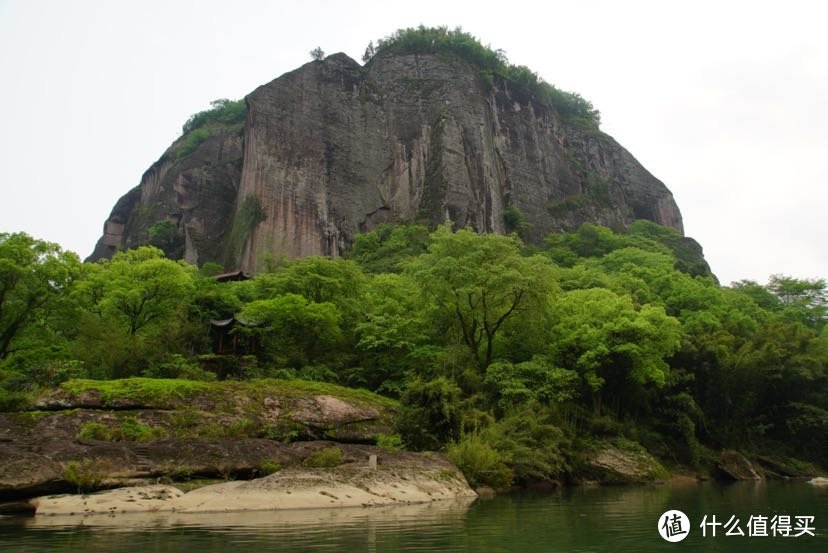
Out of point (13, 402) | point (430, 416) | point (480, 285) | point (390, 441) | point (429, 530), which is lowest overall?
point (429, 530)

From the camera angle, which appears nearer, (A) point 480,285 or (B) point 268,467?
(B) point 268,467

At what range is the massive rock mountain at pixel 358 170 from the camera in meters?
65.6

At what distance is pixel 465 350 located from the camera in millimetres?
29953

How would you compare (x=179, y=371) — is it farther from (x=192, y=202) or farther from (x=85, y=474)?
(x=192, y=202)

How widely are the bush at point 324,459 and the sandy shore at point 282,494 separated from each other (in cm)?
112

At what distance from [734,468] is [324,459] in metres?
22.5

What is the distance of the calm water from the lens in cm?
1036

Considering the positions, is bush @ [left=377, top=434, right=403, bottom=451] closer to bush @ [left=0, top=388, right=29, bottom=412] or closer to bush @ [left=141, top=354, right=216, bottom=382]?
bush @ [left=141, top=354, right=216, bottom=382]

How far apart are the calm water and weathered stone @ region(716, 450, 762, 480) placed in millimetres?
14361

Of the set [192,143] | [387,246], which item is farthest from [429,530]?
[192,143]

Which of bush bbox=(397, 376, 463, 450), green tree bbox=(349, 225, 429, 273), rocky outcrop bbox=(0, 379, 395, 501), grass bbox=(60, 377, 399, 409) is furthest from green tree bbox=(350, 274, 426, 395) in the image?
green tree bbox=(349, 225, 429, 273)

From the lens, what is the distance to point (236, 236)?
6462cm

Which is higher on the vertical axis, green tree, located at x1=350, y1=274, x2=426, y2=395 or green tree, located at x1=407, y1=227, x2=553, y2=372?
green tree, located at x1=407, y1=227, x2=553, y2=372

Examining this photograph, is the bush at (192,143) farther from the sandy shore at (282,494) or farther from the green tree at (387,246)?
the sandy shore at (282,494)
